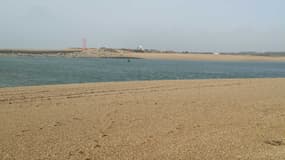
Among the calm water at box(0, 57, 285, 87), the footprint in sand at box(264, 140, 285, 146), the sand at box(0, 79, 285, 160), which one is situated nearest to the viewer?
the sand at box(0, 79, 285, 160)

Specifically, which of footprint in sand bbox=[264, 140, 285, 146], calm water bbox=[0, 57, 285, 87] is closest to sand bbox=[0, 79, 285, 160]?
footprint in sand bbox=[264, 140, 285, 146]

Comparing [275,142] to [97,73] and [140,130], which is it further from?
[97,73]

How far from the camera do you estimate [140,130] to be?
359 inches

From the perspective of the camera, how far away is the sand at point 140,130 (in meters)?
7.06

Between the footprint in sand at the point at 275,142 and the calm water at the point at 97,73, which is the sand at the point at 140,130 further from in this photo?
the calm water at the point at 97,73

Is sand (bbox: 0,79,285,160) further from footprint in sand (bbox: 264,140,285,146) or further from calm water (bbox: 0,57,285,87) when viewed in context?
calm water (bbox: 0,57,285,87)

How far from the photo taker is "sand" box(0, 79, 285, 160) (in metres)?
7.06

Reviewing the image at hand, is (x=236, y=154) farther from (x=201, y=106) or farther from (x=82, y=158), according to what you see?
Result: (x=201, y=106)

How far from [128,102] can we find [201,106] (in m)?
3.02

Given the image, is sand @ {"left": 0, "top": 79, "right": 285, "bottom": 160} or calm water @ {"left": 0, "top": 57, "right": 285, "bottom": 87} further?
calm water @ {"left": 0, "top": 57, "right": 285, "bottom": 87}

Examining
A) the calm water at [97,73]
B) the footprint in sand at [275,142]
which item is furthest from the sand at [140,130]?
the calm water at [97,73]

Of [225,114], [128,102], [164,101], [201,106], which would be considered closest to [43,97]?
[128,102]

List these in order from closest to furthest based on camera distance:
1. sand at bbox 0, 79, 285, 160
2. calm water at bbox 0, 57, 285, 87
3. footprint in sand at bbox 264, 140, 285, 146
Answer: sand at bbox 0, 79, 285, 160 < footprint in sand at bbox 264, 140, 285, 146 < calm water at bbox 0, 57, 285, 87

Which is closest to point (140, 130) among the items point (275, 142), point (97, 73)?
point (275, 142)
